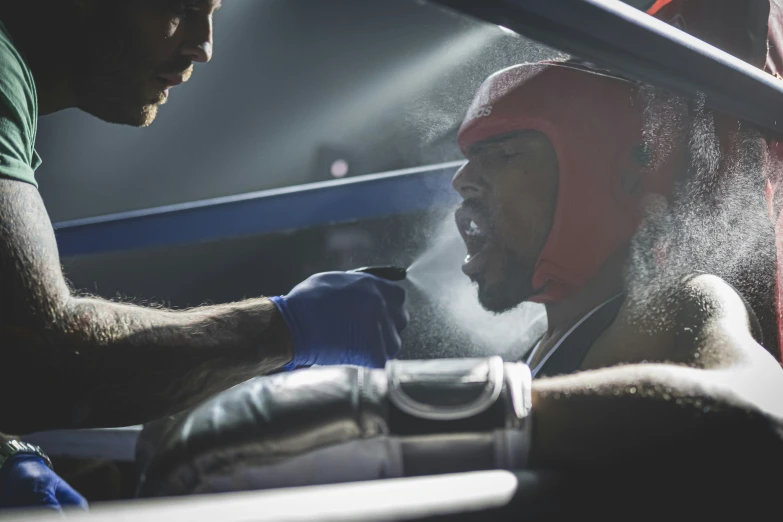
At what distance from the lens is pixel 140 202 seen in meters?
2.04

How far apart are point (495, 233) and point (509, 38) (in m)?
0.49

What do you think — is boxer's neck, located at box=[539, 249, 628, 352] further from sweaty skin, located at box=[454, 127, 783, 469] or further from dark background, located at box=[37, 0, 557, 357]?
dark background, located at box=[37, 0, 557, 357]

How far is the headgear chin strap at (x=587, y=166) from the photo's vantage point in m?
1.21

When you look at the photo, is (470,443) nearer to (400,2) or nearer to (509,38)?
(509,38)

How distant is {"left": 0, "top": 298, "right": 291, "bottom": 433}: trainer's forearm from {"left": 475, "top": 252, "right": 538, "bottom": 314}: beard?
2.21ft

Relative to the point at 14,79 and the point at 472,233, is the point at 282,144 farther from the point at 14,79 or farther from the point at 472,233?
the point at 14,79

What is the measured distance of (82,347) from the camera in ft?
2.41

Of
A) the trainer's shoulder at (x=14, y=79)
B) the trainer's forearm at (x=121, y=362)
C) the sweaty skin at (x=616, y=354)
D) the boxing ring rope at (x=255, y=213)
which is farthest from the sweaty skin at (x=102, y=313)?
the boxing ring rope at (x=255, y=213)

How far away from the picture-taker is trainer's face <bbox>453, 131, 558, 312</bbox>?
1299 millimetres

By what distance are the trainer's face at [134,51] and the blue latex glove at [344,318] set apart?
1.57 ft

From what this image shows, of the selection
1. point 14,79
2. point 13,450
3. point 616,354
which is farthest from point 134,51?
point 616,354

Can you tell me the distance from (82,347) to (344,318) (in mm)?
449

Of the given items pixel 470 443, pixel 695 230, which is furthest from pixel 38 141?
pixel 695 230

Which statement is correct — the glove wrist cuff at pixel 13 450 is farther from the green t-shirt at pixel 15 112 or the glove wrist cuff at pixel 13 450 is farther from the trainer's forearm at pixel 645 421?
the trainer's forearm at pixel 645 421
